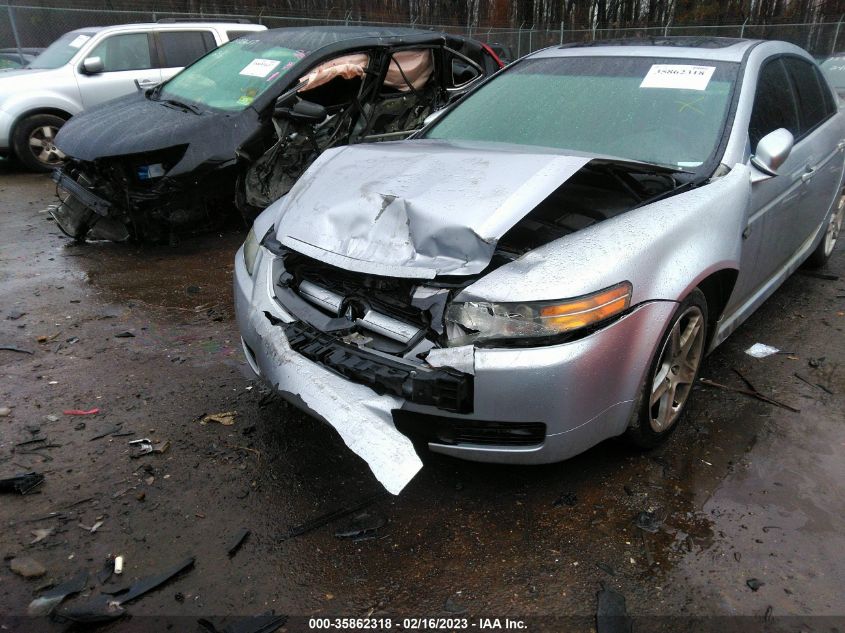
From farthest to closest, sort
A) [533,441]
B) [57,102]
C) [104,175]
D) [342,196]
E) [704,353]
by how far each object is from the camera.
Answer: [57,102]
[104,175]
[704,353]
[342,196]
[533,441]

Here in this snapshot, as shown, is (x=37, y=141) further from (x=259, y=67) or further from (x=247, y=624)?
(x=247, y=624)

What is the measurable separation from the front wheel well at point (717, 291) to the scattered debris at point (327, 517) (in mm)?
1686

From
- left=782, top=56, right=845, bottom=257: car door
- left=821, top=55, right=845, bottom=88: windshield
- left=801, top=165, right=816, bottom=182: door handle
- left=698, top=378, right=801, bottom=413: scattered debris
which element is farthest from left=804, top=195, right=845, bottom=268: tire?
left=821, top=55, right=845, bottom=88: windshield

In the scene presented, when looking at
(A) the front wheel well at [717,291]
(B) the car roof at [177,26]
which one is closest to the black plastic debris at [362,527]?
(A) the front wheel well at [717,291]

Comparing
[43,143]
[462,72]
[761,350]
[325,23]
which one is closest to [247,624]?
[761,350]

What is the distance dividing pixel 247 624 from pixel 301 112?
167 inches

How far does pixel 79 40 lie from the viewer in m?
8.69

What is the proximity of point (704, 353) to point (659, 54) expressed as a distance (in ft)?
5.59

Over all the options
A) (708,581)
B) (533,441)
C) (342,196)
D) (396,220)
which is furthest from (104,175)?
(708,581)

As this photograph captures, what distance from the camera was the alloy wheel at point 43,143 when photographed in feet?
27.2

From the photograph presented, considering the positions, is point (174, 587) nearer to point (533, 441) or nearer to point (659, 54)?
point (533, 441)

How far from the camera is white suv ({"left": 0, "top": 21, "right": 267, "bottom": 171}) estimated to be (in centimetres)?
809

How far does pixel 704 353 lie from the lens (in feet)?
10.2

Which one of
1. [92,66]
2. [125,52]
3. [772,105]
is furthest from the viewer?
[125,52]
